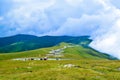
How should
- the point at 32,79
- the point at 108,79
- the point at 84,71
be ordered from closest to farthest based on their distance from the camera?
the point at 32,79, the point at 108,79, the point at 84,71

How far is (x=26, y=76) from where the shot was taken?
63.6 meters

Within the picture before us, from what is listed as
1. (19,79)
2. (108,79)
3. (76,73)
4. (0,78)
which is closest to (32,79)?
(19,79)

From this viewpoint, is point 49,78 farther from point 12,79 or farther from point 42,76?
point 12,79

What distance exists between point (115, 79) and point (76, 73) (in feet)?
29.7

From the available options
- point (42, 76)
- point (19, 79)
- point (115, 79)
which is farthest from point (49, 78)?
point (115, 79)

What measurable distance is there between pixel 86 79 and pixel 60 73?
7469 millimetres

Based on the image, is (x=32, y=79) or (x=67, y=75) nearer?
(x=32, y=79)

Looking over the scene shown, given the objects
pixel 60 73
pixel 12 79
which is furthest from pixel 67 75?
pixel 12 79

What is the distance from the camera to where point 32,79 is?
6103 cm

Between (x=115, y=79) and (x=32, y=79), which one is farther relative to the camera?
(x=115, y=79)

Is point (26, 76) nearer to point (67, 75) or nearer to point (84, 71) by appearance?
point (67, 75)

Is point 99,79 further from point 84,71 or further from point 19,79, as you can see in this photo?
point 19,79

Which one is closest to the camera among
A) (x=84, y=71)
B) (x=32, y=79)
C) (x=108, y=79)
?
(x=32, y=79)

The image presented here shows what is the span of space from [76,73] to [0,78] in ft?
56.9
